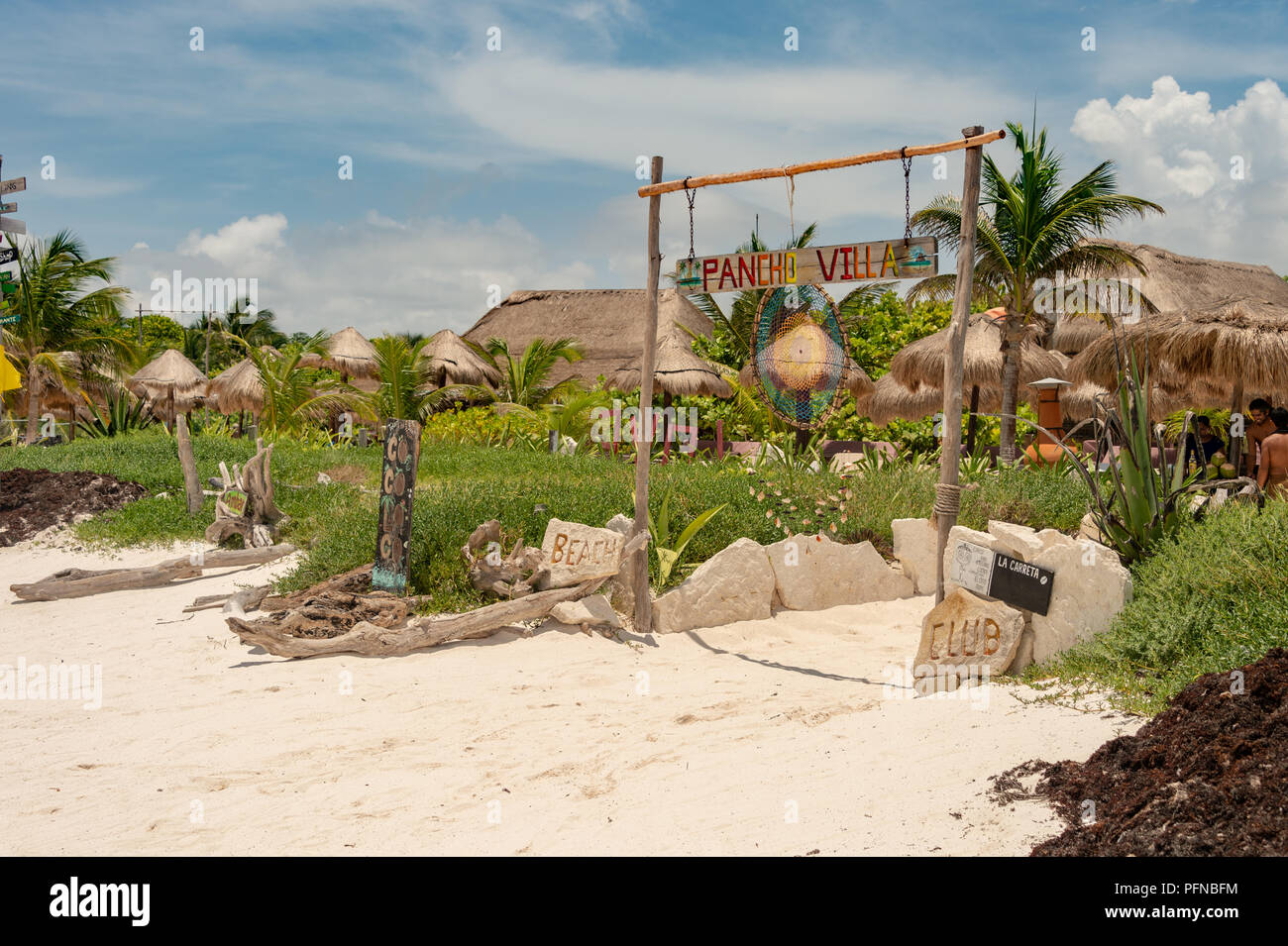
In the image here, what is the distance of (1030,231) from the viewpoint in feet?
47.2

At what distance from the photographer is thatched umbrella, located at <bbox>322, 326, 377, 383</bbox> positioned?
26438 mm

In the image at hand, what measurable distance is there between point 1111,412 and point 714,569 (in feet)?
10.0

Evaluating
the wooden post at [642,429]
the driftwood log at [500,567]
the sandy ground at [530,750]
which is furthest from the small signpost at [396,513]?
the wooden post at [642,429]

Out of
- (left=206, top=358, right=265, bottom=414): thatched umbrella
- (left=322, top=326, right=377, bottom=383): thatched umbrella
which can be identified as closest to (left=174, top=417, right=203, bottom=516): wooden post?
(left=206, top=358, right=265, bottom=414): thatched umbrella

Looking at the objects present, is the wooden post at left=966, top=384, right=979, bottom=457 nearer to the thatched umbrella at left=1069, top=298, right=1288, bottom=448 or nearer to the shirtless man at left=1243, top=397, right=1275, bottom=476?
the thatched umbrella at left=1069, top=298, right=1288, bottom=448

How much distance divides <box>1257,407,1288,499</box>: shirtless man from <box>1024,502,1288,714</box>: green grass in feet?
8.36

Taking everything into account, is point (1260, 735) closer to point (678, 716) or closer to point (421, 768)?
point (678, 716)

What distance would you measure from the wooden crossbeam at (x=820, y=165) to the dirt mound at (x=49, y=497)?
889cm

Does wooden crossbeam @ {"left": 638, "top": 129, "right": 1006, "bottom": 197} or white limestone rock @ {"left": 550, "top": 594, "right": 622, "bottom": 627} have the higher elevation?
wooden crossbeam @ {"left": 638, "top": 129, "right": 1006, "bottom": 197}

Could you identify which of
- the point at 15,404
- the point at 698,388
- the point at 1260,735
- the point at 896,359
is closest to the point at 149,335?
the point at 15,404

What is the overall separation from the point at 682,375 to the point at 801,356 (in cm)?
1312

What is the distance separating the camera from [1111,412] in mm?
6449

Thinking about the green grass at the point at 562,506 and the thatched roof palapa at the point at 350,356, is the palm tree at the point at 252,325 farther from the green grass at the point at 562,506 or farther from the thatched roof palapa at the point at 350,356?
the green grass at the point at 562,506

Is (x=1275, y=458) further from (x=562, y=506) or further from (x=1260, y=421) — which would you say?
(x=562, y=506)
